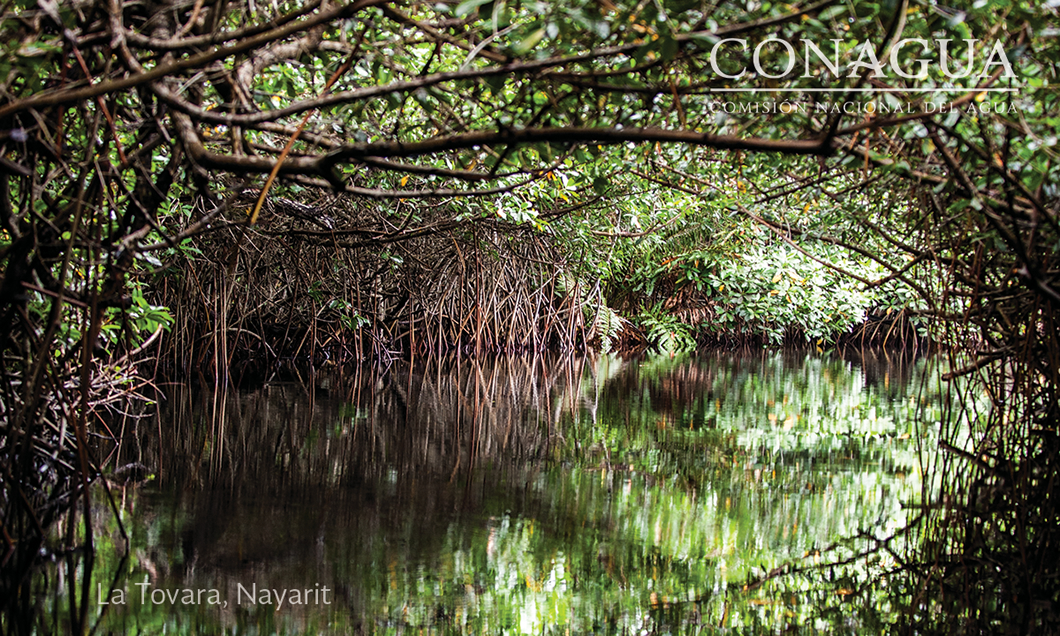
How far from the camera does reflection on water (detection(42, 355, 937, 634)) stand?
2.40m

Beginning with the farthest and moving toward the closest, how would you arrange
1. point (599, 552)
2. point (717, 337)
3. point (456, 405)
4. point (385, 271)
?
1. point (717, 337)
2. point (385, 271)
3. point (456, 405)
4. point (599, 552)

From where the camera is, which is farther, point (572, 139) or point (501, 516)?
point (501, 516)

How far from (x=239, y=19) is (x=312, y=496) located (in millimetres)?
1871

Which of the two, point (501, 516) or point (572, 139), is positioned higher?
point (572, 139)

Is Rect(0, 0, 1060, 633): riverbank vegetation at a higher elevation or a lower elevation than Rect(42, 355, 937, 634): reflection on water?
higher

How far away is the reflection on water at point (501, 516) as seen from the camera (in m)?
2.40

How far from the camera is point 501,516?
3309mm

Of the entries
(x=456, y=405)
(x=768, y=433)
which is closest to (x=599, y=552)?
(x=768, y=433)

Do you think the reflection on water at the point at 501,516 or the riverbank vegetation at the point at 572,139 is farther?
the reflection on water at the point at 501,516

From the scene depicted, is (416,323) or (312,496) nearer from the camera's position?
(312,496)

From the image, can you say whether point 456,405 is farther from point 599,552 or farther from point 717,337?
point 717,337

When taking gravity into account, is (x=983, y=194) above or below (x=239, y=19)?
below

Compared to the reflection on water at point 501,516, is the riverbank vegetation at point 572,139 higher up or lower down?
higher up

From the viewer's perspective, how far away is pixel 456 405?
20.7ft
